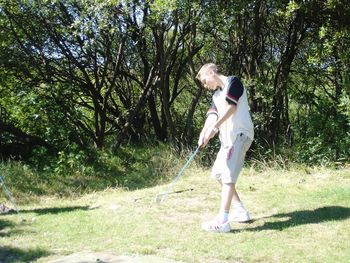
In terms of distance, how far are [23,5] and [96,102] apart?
10.6ft

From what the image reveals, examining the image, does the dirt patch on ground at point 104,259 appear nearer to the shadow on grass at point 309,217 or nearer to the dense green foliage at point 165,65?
the shadow on grass at point 309,217

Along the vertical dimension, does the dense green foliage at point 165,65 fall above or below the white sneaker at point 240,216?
above

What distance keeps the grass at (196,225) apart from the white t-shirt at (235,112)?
3.34ft

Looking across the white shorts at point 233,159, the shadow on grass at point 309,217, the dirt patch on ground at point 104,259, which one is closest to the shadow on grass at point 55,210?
the dirt patch on ground at point 104,259

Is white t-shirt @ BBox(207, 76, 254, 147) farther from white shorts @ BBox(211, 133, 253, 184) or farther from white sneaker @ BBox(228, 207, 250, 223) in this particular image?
white sneaker @ BBox(228, 207, 250, 223)

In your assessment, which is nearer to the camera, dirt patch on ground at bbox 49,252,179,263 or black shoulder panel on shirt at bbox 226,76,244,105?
dirt patch on ground at bbox 49,252,179,263

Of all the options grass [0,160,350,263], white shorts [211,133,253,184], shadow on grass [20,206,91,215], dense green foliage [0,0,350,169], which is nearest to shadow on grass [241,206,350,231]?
grass [0,160,350,263]

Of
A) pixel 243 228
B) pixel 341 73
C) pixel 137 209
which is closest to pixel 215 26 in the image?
pixel 341 73

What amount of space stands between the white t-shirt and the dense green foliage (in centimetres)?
440

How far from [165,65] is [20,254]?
8.41 metres

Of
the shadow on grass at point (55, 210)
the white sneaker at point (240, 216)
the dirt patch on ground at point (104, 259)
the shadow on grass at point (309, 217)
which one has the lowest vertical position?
the shadow on grass at point (55, 210)

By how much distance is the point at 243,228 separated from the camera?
5.52m

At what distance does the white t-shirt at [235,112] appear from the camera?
5330 millimetres

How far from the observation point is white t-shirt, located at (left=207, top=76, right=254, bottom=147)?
210 inches
